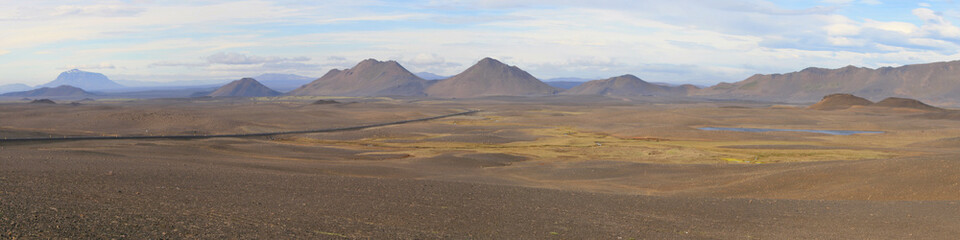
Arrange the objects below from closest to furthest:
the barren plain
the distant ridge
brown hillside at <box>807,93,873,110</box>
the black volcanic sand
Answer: the black volcanic sand, the barren plain, the distant ridge, brown hillside at <box>807,93,873,110</box>

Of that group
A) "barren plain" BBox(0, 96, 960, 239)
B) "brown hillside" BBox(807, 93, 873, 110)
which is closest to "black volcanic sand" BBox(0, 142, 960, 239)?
"barren plain" BBox(0, 96, 960, 239)

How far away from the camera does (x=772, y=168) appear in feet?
99.4

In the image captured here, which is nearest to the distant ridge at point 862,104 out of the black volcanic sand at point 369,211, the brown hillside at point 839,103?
the brown hillside at point 839,103

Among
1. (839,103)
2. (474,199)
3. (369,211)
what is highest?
(369,211)

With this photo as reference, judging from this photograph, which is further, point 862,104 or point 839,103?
point 839,103

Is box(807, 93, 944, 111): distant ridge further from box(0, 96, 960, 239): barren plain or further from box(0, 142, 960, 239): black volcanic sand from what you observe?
box(0, 142, 960, 239): black volcanic sand

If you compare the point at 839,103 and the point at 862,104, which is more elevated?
the point at 839,103

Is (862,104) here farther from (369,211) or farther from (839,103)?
(369,211)

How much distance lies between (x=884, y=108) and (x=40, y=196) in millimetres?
124574

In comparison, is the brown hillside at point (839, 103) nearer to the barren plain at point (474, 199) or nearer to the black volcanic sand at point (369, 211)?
the barren plain at point (474, 199)

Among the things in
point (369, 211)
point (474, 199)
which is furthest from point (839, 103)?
point (369, 211)

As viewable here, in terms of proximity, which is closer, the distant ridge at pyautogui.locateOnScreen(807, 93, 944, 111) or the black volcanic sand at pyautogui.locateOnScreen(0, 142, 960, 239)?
the black volcanic sand at pyautogui.locateOnScreen(0, 142, 960, 239)

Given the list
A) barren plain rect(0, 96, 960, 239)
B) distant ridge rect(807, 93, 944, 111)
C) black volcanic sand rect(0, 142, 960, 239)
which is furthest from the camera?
distant ridge rect(807, 93, 944, 111)

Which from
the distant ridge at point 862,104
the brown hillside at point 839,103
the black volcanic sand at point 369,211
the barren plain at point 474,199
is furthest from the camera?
the brown hillside at point 839,103
